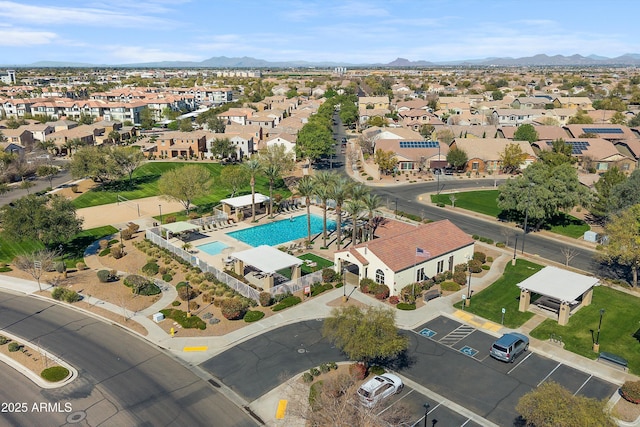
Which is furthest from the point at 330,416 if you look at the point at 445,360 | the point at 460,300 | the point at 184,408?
the point at 460,300

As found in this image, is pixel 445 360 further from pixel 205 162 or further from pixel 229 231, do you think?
pixel 205 162

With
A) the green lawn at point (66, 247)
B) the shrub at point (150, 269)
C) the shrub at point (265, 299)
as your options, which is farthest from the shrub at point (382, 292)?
the green lawn at point (66, 247)

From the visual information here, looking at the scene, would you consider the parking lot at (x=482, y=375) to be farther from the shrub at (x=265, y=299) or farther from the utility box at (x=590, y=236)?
the utility box at (x=590, y=236)

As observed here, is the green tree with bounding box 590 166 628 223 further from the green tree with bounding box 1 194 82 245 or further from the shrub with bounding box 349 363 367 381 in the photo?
the green tree with bounding box 1 194 82 245

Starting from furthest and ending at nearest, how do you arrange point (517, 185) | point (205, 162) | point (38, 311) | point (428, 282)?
point (205, 162) → point (517, 185) → point (428, 282) → point (38, 311)

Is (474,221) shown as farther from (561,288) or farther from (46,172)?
(46,172)

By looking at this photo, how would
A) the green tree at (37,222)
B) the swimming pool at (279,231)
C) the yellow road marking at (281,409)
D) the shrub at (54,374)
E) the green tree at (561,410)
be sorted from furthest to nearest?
1. the swimming pool at (279,231)
2. the green tree at (37,222)
3. the shrub at (54,374)
4. the yellow road marking at (281,409)
5. the green tree at (561,410)

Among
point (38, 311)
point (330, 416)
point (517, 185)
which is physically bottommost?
point (38, 311)
